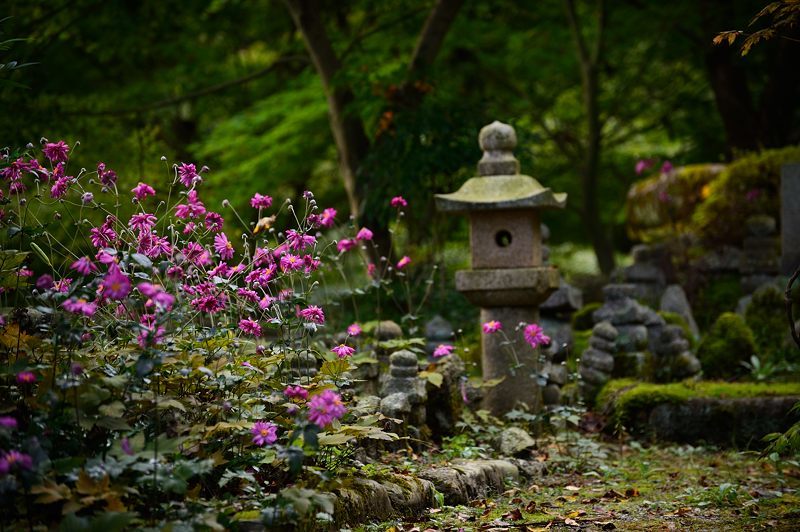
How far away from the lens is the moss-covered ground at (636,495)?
4449 mm

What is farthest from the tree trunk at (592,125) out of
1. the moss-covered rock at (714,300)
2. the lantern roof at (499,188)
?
the lantern roof at (499,188)

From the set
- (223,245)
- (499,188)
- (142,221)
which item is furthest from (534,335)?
(142,221)

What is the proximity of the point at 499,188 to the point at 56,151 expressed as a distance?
348cm

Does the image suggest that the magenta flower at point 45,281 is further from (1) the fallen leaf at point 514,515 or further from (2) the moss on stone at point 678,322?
(2) the moss on stone at point 678,322

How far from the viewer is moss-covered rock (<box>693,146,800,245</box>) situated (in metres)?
11.7

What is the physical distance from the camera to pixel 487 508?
15.8 ft

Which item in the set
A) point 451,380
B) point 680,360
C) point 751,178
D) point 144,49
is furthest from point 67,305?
point 144,49

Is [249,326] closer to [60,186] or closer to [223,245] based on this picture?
[223,245]

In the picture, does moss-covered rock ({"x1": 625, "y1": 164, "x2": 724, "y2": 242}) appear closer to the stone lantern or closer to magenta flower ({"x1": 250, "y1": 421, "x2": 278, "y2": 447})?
the stone lantern

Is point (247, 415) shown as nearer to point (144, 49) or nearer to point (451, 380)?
point (451, 380)

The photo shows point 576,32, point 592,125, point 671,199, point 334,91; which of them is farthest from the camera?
point 592,125

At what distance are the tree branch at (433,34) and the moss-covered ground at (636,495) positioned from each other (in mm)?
5655

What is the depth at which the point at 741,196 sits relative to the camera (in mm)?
11773

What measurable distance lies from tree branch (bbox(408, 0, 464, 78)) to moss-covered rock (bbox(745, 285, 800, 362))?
453 cm
